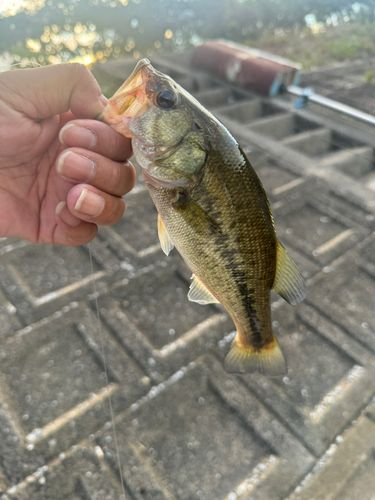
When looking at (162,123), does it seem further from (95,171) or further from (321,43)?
(321,43)

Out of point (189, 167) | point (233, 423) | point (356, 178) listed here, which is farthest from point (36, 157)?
point (356, 178)

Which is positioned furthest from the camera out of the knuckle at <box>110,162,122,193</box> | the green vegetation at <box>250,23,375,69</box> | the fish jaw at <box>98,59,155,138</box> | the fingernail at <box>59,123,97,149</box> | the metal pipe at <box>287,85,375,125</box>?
the green vegetation at <box>250,23,375,69</box>

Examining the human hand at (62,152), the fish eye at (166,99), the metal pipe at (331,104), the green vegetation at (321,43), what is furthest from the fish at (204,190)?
the green vegetation at (321,43)

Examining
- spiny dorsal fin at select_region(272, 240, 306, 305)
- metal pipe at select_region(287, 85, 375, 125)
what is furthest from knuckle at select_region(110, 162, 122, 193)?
metal pipe at select_region(287, 85, 375, 125)

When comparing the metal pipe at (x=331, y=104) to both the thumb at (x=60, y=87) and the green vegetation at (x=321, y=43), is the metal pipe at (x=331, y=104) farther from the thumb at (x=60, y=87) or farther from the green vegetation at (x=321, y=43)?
the thumb at (x=60, y=87)

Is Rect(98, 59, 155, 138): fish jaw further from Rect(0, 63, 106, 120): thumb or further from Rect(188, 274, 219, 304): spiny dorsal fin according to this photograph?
Rect(188, 274, 219, 304): spiny dorsal fin
